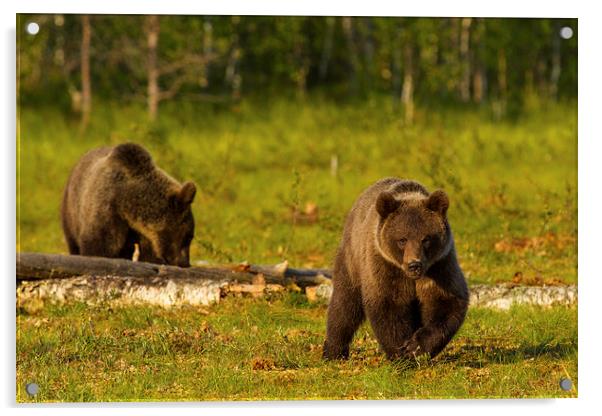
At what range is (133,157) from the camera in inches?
458

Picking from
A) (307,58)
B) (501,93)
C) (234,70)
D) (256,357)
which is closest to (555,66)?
(501,93)

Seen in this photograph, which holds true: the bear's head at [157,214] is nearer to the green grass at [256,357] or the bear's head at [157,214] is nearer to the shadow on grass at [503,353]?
the green grass at [256,357]

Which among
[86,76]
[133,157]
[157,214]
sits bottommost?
[157,214]

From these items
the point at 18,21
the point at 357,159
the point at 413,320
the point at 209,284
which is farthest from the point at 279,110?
the point at 413,320

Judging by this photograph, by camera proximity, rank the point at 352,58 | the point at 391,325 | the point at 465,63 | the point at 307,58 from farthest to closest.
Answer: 1. the point at 352,58
2. the point at 465,63
3. the point at 307,58
4. the point at 391,325

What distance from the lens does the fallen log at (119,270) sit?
10.5 m

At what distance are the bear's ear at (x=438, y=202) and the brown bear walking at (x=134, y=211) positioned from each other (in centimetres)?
335

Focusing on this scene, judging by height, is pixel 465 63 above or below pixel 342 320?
above

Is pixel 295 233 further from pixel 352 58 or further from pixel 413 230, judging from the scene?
pixel 413 230

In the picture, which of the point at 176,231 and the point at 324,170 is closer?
the point at 176,231

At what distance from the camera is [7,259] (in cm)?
919

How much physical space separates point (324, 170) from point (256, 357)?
4.44 metres

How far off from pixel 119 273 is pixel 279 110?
100 inches

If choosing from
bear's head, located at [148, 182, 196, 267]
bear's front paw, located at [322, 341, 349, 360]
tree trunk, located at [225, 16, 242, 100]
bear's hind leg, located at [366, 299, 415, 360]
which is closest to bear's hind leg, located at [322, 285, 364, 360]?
bear's front paw, located at [322, 341, 349, 360]
